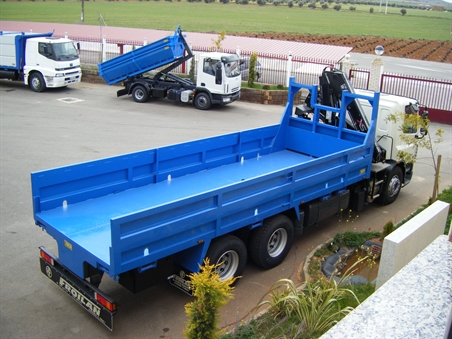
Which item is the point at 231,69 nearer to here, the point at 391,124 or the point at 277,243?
the point at 391,124

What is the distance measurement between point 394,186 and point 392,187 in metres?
0.08

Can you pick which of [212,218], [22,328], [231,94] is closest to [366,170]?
[212,218]

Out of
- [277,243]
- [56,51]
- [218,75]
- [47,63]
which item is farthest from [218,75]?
[277,243]

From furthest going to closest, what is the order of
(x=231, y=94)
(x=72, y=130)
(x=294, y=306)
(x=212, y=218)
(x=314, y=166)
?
(x=231, y=94) < (x=72, y=130) < (x=314, y=166) < (x=212, y=218) < (x=294, y=306)

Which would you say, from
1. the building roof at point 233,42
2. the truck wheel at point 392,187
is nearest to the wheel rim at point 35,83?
the building roof at point 233,42

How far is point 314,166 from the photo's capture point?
8.11 metres

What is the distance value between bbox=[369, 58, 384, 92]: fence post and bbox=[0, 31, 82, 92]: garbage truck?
12298mm

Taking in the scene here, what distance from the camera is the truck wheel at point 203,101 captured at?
19.8m

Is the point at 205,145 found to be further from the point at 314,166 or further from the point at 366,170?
the point at 366,170

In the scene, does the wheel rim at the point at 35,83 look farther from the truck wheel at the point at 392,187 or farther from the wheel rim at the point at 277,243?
the wheel rim at the point at 277,243

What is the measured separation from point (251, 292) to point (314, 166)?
2.20 meters

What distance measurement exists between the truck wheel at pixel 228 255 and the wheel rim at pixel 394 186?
452 centimetres

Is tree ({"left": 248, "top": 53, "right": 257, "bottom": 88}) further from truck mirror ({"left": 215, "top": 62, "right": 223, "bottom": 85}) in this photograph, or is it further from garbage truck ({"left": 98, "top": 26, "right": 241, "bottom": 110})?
truck mirror ({"left": 215, "top": 62, "right": 223, "bottom": 85})

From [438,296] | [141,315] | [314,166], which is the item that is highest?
[438,296]
